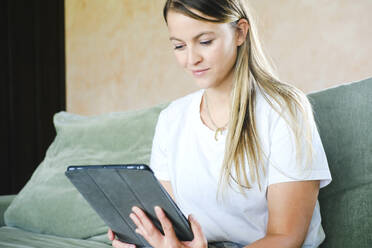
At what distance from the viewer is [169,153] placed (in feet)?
4.17

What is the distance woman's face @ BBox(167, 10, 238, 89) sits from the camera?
108 centimetres

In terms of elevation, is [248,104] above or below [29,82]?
above

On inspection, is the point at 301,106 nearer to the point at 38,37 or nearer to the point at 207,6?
the point at 207,6

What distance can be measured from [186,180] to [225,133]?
0.16m

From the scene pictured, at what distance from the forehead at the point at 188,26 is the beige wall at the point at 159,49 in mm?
818

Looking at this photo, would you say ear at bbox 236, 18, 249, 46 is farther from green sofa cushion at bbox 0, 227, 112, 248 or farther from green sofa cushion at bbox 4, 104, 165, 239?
green sofa cushion at bbox 0, 227, 112, 248

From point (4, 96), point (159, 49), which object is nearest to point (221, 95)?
point (159, 49)

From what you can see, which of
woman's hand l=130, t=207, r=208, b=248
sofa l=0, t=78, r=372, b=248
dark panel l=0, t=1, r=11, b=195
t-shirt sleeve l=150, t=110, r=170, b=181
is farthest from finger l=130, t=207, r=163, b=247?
dark panel l=0, t=1, r=11, b=195

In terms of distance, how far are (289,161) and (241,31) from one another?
0.36m

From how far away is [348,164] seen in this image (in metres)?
1.20

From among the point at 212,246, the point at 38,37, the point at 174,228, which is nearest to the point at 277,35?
the point at 212,246

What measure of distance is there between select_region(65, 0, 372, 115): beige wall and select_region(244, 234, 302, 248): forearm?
0.94m

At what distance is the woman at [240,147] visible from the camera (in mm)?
1006

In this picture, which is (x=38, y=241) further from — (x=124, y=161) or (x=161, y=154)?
(x=161, y=154)
